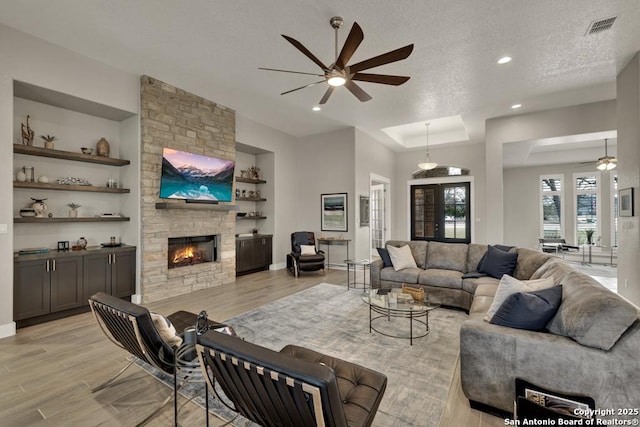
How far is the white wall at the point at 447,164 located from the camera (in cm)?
807

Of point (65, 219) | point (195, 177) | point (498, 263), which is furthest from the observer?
point (195, 177)

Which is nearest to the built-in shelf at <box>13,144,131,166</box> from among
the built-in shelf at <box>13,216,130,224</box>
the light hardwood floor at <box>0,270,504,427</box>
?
the built-in shelf at <box>13,216,130,224</box>

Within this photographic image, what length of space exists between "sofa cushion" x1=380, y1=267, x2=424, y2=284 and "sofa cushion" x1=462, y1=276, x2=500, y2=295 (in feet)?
2.17

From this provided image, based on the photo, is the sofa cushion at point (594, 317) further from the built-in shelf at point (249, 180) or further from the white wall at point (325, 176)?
the built-in shelf at point (249, 180)

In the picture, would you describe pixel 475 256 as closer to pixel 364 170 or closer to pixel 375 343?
pixel 375 343

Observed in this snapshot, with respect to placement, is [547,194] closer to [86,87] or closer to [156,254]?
[156,254]

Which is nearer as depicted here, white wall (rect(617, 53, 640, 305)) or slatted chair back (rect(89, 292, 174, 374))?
slatted chair back (rect(89, 292, 174, 374))

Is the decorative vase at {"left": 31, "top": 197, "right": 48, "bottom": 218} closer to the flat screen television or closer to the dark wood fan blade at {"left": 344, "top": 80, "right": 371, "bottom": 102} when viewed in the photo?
the flat screen television

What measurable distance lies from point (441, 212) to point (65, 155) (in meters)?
8.84

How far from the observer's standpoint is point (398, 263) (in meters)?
4.62

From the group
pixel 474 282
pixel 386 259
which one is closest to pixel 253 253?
pixel 386 259

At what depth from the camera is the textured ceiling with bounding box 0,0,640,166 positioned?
9.57 ft

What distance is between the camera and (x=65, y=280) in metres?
3.75

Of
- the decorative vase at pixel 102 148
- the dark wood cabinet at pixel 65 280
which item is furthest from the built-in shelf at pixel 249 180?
the dark wood cabinet at pixel 65 280
